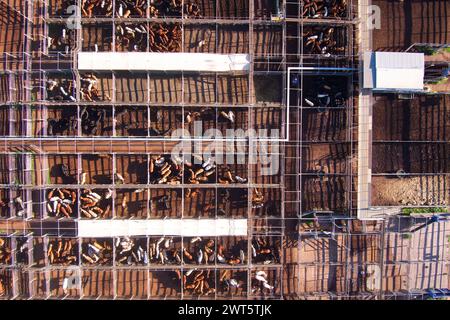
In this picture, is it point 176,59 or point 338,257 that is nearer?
point 176,59

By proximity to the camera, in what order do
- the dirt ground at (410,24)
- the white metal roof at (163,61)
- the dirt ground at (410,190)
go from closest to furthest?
the white metal roof at (163,61), the dirt ground at (410,24), the dirt ground at (410,190)

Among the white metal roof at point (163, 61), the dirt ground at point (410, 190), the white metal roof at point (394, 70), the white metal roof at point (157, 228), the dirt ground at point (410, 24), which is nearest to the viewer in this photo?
the white metal roof at point (394, 70)

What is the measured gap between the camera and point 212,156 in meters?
16.2

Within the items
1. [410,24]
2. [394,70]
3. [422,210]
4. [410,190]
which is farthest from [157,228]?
[410,24]

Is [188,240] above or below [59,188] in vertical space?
below

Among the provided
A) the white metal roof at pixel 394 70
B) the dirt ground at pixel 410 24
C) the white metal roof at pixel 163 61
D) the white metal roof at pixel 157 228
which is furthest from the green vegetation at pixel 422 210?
the white metal roof at pixel 163 61

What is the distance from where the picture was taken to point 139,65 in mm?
15609

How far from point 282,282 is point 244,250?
2.53 metres

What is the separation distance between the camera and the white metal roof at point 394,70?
15.1m

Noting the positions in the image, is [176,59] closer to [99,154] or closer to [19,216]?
[99,154]

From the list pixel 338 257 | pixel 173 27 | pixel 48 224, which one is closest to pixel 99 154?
pixel 48 224

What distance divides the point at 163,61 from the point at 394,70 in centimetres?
1121

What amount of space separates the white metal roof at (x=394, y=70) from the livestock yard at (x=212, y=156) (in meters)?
0.93

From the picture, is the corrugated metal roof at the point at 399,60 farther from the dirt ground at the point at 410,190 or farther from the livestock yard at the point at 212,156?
the dirt ground at the point at 410,190
